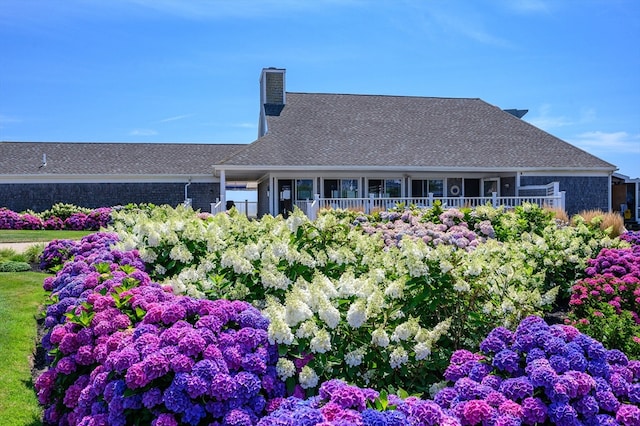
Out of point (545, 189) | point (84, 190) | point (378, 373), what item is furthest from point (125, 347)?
point (84, 190)

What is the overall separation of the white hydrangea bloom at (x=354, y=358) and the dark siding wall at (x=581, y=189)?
69.3 ft

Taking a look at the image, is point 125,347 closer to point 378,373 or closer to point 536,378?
point 378,373

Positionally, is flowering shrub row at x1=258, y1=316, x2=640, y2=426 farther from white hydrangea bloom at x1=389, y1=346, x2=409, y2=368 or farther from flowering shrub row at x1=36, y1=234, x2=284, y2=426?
flowering shrub row at x1=36, y1=234, x2=284, y2=426

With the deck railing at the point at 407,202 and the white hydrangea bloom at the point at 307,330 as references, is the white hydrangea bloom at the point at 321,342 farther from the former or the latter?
the deck railing at the point at 407,202

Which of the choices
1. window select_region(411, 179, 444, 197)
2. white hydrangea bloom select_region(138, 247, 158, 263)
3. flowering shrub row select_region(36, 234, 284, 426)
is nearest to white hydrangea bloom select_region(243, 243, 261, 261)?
flowering shrub row select_region(36, 234, 284, 426)

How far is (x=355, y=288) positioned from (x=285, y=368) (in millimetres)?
976

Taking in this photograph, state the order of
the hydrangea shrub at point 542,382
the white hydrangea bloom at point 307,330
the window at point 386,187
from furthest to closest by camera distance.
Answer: the window at point 386,187
the white hydrangea bloom at point 307,330
the hydrangea shrub at point 542,382

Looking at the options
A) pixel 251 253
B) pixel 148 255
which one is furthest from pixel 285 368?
pixel 148 255

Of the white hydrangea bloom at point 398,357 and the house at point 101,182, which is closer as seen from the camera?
the white hydrangea bloom at point 398,357

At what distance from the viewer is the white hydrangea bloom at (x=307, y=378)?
342 cm

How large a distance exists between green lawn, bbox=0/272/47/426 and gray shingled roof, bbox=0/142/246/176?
17.0 metres

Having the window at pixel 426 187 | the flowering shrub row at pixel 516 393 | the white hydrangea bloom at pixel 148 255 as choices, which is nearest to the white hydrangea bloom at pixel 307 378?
the flowering shrub row at pixel 516 393

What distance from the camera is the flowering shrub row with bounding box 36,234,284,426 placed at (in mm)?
3262

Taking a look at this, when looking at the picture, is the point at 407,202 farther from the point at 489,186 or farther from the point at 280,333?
the point at 280,333
